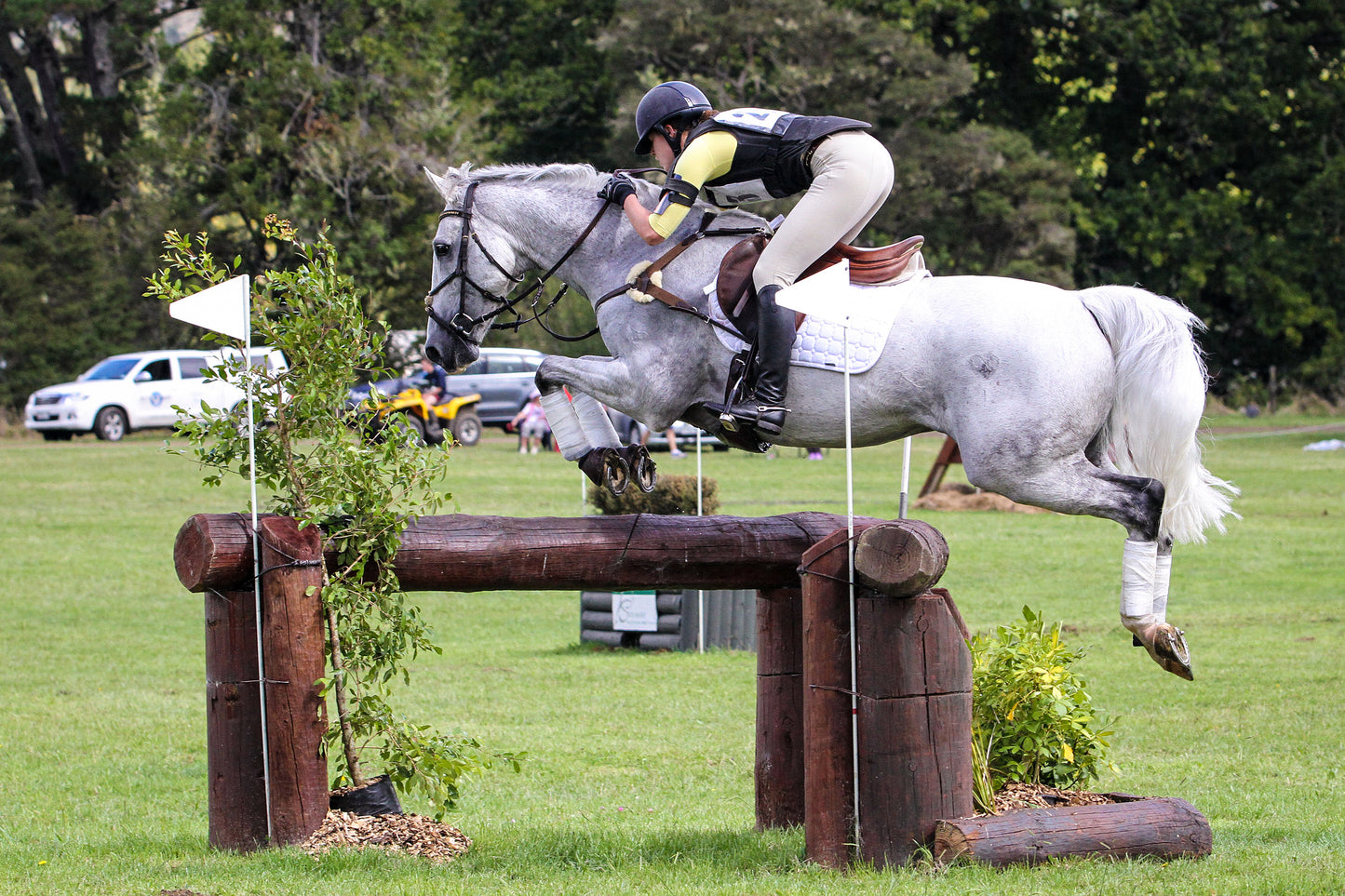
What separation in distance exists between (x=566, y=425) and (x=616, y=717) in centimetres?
Answer: 429

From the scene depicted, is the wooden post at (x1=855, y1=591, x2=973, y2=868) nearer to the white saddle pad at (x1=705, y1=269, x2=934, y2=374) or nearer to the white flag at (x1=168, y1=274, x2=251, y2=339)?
the white saddle pad at (x1=705, y1=269, x2=934, y2=374)

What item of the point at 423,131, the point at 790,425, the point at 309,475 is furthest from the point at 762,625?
the point at 423,131

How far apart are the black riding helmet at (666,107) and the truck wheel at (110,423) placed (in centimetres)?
2803

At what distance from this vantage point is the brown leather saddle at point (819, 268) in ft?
17.6

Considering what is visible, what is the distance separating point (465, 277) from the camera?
231 inches

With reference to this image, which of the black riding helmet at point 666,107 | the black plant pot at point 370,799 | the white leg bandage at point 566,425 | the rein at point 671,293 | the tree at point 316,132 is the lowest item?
the black plant pot at point 370,799

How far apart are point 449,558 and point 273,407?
0.90 metres

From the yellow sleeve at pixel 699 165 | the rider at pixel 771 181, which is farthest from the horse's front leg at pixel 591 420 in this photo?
the yellow sleeve at pixel 699 165

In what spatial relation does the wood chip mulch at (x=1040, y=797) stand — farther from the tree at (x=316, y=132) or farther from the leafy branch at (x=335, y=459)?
the tree at (x=316, y=132)

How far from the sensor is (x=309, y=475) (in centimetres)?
545

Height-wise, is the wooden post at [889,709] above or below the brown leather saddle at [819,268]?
below

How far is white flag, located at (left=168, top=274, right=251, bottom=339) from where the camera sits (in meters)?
5.25

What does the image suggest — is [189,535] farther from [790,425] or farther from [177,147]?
[177,147]

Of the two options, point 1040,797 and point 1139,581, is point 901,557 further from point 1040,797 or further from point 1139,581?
point 1040,797
